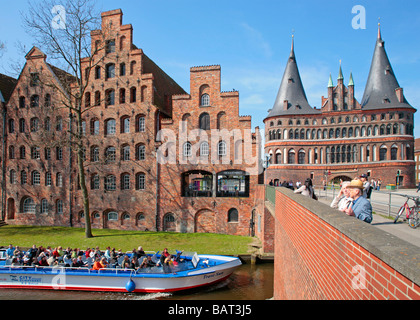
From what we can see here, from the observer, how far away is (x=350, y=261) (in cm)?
336

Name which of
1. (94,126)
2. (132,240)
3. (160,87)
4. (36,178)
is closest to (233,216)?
(132,240)

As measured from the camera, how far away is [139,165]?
1033 inches

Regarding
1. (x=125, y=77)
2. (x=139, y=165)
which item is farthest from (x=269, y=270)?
(x=125, y=77)

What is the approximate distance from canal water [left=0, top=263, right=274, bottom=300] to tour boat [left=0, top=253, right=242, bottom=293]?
270 mm

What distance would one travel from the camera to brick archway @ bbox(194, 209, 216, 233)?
2503cm

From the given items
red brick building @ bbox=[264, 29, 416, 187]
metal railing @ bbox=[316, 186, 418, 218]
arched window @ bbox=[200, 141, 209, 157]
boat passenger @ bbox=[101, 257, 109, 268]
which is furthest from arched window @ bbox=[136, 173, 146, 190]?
red brick building @ bbox=[264, 29, 416, 187]

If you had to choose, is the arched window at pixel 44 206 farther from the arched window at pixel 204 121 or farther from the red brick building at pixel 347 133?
the red brick building at pixel 347 133

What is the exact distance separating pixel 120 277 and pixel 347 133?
131ft

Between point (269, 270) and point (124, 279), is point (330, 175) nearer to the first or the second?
point (269, 270)

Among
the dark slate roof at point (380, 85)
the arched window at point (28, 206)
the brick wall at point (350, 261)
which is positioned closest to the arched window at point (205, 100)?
the brick wall at point (350, 261)

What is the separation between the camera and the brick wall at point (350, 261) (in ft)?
7.92

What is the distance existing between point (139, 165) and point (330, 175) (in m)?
31.3

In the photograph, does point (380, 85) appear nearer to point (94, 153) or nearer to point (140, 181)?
point (140, 181)

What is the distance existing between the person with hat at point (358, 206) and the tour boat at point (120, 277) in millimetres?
12284
